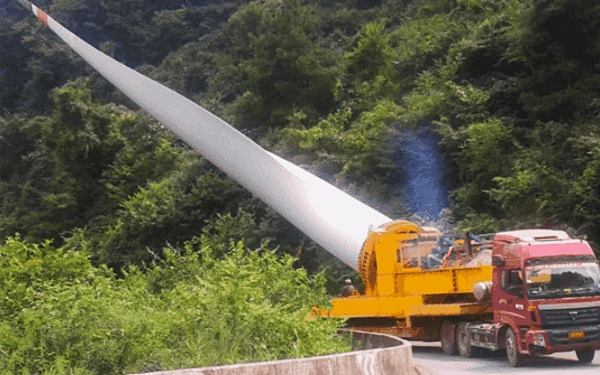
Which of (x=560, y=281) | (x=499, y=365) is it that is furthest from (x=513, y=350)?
(x=560, y=281)

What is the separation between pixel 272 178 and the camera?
27.7m

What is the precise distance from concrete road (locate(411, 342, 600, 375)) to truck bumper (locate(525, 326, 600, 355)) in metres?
0.33

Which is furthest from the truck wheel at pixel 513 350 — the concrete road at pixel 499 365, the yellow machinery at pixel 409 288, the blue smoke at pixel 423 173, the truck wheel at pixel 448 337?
the blue smoke at pixel 423 173

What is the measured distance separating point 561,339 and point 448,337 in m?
3.41

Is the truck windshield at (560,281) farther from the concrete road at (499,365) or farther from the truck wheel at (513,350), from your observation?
the concrete road at (499,365)

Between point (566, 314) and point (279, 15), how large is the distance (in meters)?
32.7

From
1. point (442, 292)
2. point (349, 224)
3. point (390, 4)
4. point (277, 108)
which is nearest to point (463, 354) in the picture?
point (442, 292)

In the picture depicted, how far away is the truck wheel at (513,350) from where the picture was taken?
18.4m

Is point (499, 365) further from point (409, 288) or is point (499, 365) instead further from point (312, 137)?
point (312, 137)

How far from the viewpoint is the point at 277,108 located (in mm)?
47844

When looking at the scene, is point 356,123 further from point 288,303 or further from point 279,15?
point 288,303

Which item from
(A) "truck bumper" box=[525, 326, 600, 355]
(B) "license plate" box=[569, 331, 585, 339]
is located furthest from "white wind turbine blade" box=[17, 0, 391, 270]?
(B) "license plate" box=[569, 331, 585, 339]

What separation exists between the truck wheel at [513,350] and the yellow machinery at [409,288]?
56.7 inches

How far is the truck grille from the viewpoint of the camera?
1805cm
